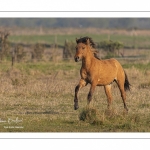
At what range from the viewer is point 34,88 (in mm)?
19578

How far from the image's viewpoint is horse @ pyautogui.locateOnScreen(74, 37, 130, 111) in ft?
49.9

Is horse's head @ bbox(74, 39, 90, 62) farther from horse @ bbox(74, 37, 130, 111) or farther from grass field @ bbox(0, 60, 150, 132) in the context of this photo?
grass field @ bbox(0, 60, 150, 132)

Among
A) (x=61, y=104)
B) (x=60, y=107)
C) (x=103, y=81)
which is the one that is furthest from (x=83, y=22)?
(x=103, y=81)

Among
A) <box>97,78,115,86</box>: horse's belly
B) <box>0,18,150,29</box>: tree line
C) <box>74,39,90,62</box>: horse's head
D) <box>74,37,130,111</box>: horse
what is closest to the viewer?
<box>74,39,90,62</box>: horse's head

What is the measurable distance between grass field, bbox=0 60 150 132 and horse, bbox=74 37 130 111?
0.66m

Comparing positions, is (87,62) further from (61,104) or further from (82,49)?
(61,104)

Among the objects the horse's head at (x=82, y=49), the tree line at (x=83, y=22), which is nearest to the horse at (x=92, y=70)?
the horse's head at (x=82, y=49)

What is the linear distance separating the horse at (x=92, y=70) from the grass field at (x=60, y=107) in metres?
0.66

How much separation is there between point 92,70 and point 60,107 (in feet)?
5.83

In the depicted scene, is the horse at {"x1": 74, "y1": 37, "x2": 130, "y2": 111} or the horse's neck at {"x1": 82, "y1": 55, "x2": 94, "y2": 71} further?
the horse's neck at {"x1": 82, "y1": 55, "x2": 94, "y2": 71}

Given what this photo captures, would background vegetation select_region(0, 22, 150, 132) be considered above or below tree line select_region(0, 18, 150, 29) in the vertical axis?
below

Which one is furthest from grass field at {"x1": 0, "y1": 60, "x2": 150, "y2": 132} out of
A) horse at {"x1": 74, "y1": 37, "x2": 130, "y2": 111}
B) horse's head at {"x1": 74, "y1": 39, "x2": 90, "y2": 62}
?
horse's head at {"x1": 74, "y1": 39, "x2": 90, "y2": 62}
